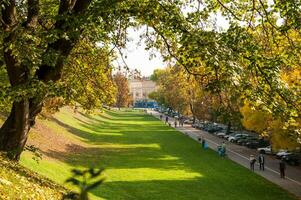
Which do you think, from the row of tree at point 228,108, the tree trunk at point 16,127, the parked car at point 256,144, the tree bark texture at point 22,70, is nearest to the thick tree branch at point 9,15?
the tree bark texture at point 22,70

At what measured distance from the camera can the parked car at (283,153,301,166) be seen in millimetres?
42381

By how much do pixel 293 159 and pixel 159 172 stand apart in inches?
589

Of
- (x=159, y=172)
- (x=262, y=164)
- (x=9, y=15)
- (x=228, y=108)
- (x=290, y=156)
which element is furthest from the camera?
(x=290, y=156)

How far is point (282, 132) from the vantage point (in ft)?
122

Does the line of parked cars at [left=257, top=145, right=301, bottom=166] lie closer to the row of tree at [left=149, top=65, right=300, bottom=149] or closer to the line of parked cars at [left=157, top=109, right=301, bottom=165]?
the line of parked cars at [left=157, top=109, right=301, bottom=165]

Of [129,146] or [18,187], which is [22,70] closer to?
[18,187]

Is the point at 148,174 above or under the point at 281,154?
under

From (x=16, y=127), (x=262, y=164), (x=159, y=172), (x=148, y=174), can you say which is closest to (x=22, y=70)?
(x=16, y=127)

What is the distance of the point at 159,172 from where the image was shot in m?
35.2

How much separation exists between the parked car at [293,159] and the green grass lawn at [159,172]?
593cm

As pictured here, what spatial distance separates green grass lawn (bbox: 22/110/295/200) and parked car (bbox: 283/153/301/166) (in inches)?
234

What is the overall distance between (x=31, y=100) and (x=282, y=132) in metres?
29.3

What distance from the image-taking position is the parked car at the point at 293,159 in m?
42.4

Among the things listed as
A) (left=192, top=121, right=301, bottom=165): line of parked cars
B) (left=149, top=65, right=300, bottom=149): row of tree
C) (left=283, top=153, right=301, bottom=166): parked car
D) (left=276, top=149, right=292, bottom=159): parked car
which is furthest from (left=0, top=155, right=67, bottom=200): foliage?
(left=276, top=149, right=292, bottom=159): parked car
